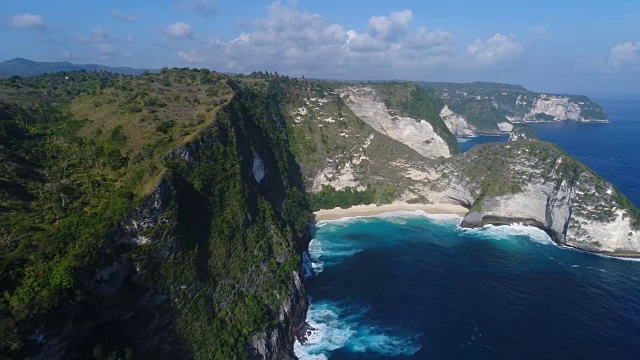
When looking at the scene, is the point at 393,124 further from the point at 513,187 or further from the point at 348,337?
the point at 348,337

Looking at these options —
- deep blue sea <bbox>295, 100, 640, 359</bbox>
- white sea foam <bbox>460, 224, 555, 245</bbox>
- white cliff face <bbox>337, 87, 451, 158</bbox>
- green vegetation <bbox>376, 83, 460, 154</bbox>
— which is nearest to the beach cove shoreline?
deep blue sea <bbox>295, 100, 640, 359</bbox>

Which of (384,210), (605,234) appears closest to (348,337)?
(384,210)

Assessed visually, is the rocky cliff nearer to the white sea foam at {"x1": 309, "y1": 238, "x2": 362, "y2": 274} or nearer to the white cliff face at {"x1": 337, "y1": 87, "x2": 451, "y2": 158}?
the white cliff face at {"x1": 337, "y1": 87, "x2": 451, "y2": 158}

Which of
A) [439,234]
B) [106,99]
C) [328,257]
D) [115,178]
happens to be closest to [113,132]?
[115,178]

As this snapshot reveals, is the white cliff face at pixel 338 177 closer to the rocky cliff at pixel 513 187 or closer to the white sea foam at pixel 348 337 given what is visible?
the rocky cliff at pixel 513 187

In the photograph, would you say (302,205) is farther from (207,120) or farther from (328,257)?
(207,120)


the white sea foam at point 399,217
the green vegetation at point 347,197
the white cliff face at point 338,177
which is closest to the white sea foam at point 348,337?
the white sea foam at point 399,217
